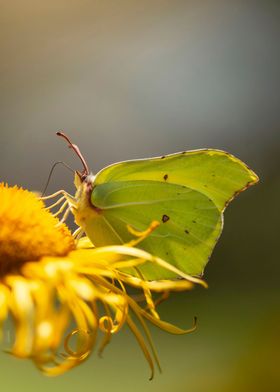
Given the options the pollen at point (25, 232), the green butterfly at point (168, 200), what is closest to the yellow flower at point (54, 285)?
the pollen at point (25, 232)

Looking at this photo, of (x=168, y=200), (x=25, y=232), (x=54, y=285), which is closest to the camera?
(x=54, y=285)

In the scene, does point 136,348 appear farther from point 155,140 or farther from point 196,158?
point 196,158

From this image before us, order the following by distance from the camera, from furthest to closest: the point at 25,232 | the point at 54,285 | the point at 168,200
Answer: the point at 168,200 → the point at 25,232 → the point at 54,285

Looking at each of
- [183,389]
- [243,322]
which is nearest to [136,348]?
[243,322]

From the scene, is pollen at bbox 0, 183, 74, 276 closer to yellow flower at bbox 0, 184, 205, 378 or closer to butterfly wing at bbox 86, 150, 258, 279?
yellow flower at bbox 0, 184, 205, 378

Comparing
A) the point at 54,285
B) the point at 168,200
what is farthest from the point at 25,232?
the point at 168,200

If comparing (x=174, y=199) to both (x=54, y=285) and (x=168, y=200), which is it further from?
(x=54, y=285)

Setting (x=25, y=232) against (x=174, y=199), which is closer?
(x=25, y=232)
